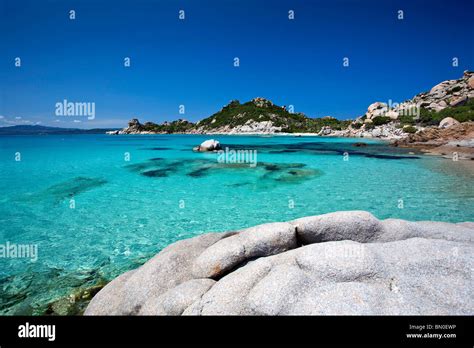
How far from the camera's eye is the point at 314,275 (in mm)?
4246

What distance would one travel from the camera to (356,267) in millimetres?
4238

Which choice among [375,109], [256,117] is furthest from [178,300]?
[256,117]

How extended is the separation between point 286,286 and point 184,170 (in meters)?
22.1

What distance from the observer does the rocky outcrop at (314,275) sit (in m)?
3.73

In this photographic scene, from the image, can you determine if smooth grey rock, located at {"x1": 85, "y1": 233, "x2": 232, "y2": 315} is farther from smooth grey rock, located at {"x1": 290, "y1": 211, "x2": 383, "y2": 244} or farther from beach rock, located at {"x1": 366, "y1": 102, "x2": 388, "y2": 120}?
beach rock, located at {"x1": 366, "y1": 102, "x2": 388, "y2": 120}

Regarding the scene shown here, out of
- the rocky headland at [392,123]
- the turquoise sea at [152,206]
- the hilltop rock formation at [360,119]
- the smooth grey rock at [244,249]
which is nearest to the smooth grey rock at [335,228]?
the smooth grey rock at [244,249]

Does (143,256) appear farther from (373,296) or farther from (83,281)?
(373,296)

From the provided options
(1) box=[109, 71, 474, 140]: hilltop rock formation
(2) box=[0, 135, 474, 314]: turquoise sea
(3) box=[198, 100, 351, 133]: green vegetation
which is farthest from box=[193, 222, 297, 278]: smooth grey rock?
(3) box=[198, 100, 351, 133]: green vegetation

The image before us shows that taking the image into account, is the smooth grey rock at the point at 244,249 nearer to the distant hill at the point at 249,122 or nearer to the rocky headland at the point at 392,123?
the rocky headland at the point at 392,123

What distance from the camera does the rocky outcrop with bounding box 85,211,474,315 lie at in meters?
3.73

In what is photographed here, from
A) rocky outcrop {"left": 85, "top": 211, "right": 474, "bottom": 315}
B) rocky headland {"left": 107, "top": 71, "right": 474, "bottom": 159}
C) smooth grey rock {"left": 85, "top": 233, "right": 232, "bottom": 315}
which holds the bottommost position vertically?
smooth grey rock {"left": 85, "top": 233, "right": 232, "bottom": 315}
